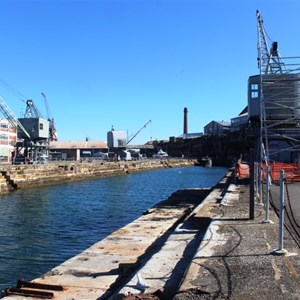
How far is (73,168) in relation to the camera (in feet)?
226

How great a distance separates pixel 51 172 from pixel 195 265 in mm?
54577

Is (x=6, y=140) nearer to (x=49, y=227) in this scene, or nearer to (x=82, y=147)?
(x=49, y=227)

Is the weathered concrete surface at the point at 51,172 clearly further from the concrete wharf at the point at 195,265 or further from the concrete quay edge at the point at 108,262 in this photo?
the concrete wharf at the point at 195,265

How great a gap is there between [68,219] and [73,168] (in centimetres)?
4430

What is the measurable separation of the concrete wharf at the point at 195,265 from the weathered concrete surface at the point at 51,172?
33727 millimetres

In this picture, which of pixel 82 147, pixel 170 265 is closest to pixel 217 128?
pixel 82 147

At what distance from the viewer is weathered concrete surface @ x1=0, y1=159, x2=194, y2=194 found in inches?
1897

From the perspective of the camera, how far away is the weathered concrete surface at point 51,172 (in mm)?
48175

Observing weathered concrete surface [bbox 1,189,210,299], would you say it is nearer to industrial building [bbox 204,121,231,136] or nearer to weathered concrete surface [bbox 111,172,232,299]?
weathered concrete surface [bbox 111,172,232,299]

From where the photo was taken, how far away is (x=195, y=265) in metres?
7.67

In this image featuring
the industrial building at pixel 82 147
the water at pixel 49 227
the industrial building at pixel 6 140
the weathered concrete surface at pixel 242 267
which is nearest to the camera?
the weathered concrete surface at pixel 242 267

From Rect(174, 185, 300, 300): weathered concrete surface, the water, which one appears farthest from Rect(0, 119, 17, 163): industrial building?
Rect(174, 185, 300, 300): weathered concrete surface

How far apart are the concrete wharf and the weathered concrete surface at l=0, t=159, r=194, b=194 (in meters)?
33.7

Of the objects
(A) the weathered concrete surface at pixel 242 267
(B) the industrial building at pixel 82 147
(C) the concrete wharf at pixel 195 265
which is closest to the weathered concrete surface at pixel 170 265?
(C) the concrete wharf at pixel 195 265
